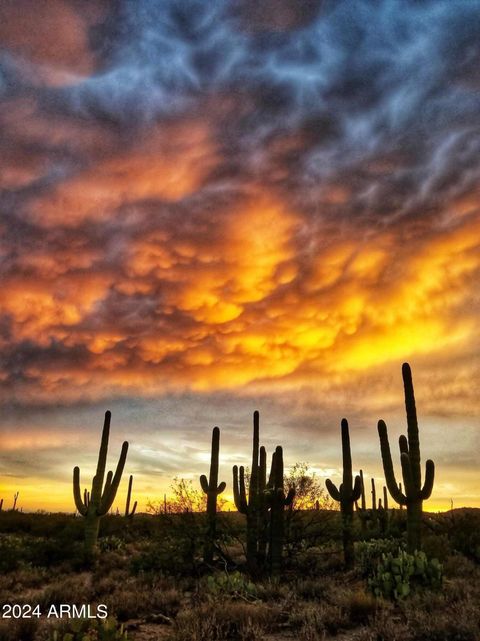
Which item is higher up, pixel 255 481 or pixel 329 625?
pixel 255 481

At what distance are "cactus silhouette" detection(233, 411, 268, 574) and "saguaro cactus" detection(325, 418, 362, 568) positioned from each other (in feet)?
8.53

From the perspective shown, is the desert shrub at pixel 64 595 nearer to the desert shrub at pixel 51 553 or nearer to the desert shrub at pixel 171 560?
the desert shrub at pixel 171 560

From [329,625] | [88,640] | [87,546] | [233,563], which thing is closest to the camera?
[88,640]

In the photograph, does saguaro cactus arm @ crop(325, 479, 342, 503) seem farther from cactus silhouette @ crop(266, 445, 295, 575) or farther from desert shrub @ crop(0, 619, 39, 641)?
desert shrub @ crop(0, 619, 39, 641)

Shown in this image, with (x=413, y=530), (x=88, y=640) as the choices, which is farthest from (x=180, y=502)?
(x=88, y=640)

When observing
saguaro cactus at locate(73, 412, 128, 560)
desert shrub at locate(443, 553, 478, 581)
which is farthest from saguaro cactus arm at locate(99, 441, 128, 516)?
desert shrub at locate(443, 553, 478, 581)

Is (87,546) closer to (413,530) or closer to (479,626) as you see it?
(413,530)

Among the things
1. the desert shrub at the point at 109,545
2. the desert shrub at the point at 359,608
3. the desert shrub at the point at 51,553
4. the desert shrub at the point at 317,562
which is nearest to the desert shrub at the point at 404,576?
the desert shrub at the point at 359,608

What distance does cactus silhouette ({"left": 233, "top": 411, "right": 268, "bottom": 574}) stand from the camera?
1519cm

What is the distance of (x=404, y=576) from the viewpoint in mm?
11586

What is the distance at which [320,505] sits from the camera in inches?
721

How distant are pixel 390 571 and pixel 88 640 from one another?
27.7 ft

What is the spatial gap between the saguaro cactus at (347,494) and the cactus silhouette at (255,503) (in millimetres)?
2601

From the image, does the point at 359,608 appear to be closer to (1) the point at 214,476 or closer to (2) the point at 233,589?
(2) the point at 233,589
